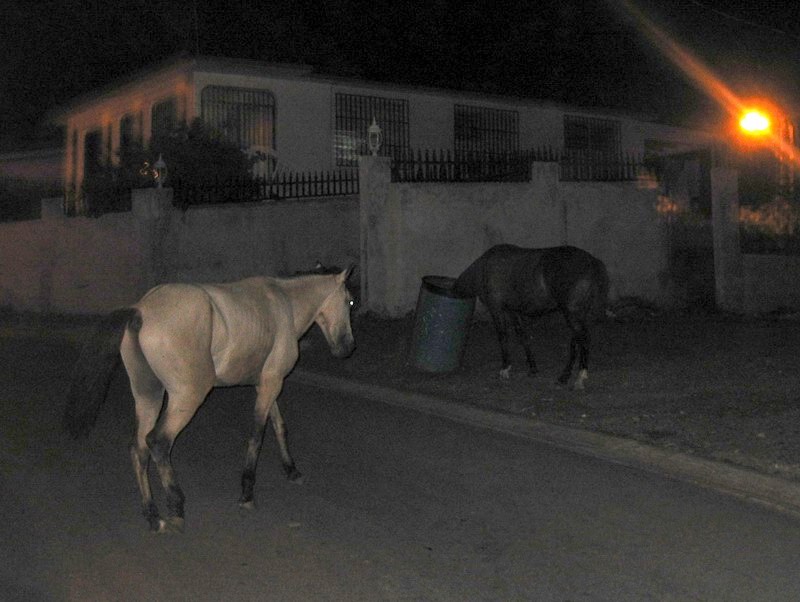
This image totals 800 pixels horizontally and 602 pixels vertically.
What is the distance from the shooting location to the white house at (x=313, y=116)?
2570 cm

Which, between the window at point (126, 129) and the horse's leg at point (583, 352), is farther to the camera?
the window at point (126, 129)

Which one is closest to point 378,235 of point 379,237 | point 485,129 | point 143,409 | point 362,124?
point 379,237

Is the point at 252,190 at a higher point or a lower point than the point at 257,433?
higher

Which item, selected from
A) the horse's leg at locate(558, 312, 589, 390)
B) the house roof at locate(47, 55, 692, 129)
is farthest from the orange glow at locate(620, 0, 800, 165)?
the horse's leg at locate(558, 312, 589, 390)

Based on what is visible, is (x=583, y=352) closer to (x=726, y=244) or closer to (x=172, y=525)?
(x=172, y=525)

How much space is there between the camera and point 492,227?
18.5m

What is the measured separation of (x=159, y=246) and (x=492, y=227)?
25.4 ft

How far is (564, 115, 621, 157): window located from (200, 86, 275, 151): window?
935 centimetres

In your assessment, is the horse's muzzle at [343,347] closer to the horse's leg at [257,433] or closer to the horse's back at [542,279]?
the horse's leg at [257,433]

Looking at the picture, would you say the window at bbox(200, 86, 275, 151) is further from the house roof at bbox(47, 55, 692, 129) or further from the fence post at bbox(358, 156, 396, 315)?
the fence post at bbox(358, 156, 396, 315)

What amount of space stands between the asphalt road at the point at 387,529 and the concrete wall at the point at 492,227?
8.30 metres

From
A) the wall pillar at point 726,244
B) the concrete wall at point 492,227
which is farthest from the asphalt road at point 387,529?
the wall pillar at point 726,244

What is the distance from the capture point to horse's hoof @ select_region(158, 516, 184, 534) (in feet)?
21.3

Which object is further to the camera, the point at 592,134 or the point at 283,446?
the point at 592,134
